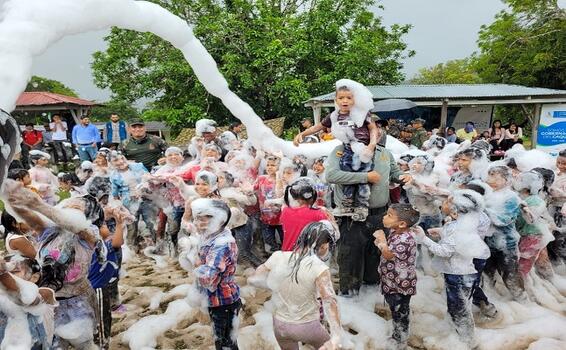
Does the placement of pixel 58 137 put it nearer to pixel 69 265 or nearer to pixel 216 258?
pixel 69 265

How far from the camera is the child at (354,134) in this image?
152 inches

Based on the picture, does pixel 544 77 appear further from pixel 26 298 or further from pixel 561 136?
pixel 26 298

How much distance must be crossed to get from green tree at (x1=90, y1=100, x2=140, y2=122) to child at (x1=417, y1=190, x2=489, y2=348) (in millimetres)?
17390

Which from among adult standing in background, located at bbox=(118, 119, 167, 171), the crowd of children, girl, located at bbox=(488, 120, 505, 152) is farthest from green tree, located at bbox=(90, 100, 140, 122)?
girl, located at bbox=(488, 120, 505, 152)

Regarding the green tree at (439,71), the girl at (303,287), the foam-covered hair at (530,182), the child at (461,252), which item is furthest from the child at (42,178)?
the green tree at (439,71)

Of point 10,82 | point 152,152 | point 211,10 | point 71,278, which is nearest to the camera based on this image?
point 10,82

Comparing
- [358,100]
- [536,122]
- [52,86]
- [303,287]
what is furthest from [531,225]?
[52,86]

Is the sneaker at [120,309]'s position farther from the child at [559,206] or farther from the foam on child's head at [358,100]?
the child at [559,206]

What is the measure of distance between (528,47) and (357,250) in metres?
22.8

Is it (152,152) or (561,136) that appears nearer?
(152,152)

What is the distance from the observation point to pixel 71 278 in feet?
9.16

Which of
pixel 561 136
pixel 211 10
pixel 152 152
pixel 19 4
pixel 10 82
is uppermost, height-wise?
pixel 211 10

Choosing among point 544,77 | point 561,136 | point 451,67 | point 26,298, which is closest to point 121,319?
point 26,298

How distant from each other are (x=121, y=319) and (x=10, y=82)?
9.85ft
